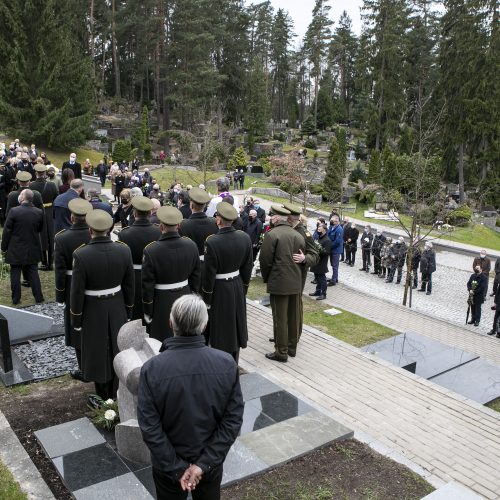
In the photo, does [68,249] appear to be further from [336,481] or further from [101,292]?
[336,481]

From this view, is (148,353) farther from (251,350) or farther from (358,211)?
(358,211)

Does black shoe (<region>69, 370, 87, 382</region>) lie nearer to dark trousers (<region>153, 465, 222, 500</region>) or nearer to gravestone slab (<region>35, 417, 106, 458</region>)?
gravestone slab (<region>35, 417, 106, 458</region>)

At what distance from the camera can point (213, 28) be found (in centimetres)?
5247

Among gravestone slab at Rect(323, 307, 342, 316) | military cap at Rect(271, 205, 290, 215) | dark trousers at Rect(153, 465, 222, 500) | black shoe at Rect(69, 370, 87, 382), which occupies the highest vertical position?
military cap at Rect(271, 205, 290, 215)

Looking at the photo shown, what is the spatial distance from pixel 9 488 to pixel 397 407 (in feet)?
13.4

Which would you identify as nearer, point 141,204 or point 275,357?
point 141,204

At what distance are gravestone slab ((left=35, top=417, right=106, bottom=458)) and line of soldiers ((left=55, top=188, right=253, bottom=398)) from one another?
0.56 metres

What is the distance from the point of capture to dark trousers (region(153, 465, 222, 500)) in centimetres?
318

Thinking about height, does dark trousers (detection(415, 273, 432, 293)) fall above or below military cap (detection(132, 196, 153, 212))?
below

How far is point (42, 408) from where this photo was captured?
564 centimetres

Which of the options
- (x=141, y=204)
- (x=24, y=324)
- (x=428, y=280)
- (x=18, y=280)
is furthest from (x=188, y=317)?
(x=428, y=280)

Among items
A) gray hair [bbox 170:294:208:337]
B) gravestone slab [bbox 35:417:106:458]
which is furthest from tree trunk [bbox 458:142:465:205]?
gray hair [bbox 170:294:208:337]

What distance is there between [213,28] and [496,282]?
45.1 m

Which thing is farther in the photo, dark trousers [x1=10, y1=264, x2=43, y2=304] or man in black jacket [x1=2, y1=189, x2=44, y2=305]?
dark trousers [x1=10, y1=264, x2=43, y2=304]
